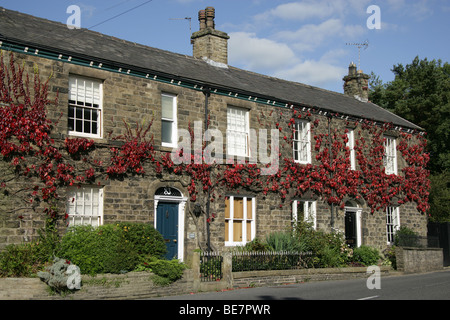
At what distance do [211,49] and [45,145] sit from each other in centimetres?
998

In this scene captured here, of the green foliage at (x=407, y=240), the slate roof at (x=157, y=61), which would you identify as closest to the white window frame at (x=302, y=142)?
the slate roof at (x=157, y=61)

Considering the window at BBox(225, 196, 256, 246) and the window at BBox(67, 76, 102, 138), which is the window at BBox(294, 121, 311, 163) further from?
the window at BBox(67, 76, 102, 138)

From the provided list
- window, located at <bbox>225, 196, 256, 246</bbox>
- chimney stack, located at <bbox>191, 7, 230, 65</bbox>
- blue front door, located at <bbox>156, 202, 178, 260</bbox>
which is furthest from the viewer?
chimney stack, located at <bbox>191, 7, 230, 65</bbox>

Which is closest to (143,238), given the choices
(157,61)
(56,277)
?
(56,277)

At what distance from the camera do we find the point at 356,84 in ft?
101

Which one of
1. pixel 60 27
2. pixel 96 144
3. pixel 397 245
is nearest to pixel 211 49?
pixel 60 27

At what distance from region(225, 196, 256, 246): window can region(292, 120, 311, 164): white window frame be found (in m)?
3.36

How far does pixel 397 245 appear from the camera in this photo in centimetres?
2402

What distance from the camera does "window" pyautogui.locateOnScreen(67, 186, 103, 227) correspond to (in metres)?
16.0

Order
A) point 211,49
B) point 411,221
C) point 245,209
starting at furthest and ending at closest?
point 411,221
point 211,49
point 245,209

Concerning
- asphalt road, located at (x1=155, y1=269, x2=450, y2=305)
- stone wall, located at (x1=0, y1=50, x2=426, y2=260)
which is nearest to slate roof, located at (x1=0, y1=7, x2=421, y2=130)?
stone wall, located at (x1=0, y1=50, x2=426, y2=260)

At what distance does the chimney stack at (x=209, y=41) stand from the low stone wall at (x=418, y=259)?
11.0 meters

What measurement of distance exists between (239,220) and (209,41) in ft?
25.9

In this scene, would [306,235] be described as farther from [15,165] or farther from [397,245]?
[15,165]
